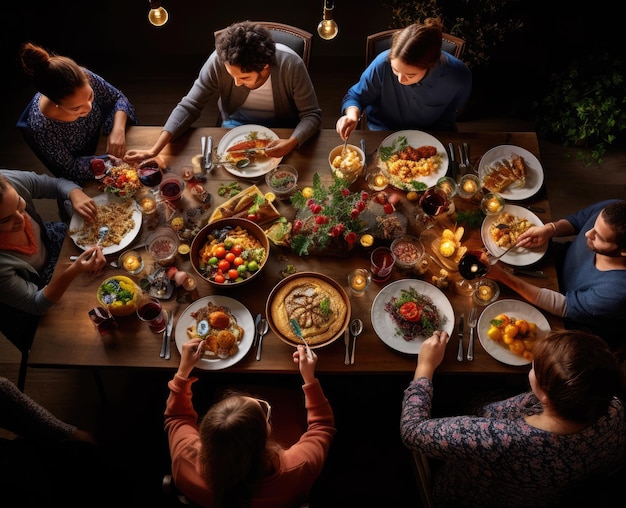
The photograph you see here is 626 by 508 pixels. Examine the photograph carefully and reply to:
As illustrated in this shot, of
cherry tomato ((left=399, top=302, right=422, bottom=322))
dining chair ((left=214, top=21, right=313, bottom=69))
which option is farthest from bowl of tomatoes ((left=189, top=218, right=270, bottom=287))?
dining chair ((left=214, top=21, right=313, bottom=69))

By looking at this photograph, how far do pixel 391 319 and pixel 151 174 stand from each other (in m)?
1.55

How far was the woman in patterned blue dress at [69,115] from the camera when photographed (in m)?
2.50

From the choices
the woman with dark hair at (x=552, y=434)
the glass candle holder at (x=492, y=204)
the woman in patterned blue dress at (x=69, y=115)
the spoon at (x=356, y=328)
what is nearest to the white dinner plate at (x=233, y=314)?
the spoon at (x=356, y=328)

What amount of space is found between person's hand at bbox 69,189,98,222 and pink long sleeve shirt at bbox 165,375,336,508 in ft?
3.50

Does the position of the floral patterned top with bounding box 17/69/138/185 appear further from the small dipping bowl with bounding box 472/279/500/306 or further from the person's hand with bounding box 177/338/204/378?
the small dipping bowl with bounding box 472/279/500/306

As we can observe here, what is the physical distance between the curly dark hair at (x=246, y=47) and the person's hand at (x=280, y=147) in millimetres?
437

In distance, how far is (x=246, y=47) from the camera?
8.74 ft

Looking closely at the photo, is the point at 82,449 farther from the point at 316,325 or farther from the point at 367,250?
the point at 367,250

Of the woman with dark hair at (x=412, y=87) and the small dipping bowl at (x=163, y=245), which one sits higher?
the woman with dark hair at (x=412, y=87)

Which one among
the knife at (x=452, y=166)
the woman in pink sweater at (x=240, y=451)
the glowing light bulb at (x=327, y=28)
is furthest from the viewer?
the knife at (x=452, y=166)

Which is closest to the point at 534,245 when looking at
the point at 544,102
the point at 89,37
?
the point at 544,102

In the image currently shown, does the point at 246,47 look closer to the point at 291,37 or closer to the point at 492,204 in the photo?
the point at 291,37

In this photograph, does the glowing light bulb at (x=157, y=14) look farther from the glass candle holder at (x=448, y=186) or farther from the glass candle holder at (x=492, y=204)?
the glass candle holder at (x=492, y=204)

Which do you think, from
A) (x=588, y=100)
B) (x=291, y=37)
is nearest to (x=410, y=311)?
→ (x=291, y=37)
